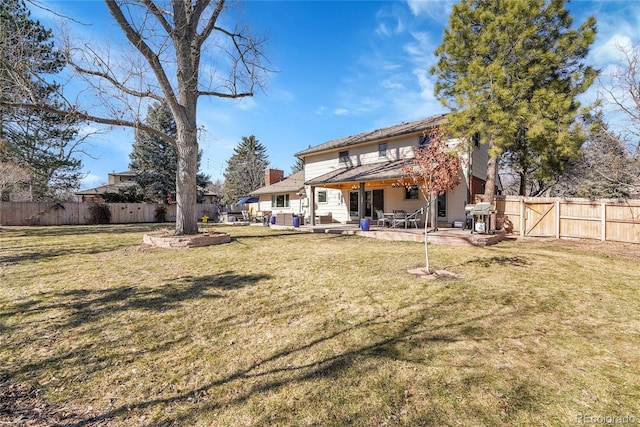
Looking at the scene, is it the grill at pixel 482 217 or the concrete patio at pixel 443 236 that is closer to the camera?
the concrete patio at pixel 443 236

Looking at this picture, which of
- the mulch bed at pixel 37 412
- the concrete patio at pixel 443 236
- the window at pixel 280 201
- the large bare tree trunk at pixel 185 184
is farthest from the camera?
the window at pixel 280 201

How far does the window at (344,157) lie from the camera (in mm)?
18969

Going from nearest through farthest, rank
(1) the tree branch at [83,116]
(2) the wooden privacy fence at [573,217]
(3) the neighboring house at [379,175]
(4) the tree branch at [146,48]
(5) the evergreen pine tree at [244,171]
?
(1) the tree branch at [83,116] → (4) the tree branch at [146,48] → (2) the wooden privacy fence at [573,217] → (3) the neighboring house at [379,175] → (5) the evergreen pine tree at [244,171]

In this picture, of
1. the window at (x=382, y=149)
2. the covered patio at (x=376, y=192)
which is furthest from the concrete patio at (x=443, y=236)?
the window at (x=382, y=149)

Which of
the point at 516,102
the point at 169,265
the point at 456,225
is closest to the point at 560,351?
the point at 169,265

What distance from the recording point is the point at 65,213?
22109mm

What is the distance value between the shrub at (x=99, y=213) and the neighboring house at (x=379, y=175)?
17.5 meters

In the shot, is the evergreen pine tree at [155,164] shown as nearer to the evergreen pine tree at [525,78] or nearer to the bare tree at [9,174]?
the bare tree at [9,174]

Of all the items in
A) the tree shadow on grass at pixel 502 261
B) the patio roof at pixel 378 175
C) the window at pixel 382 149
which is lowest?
the tree shadow on grass at pixel 502 261

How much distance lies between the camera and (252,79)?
1211 cm

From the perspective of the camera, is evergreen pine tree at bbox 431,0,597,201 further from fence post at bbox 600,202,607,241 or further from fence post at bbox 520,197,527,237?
fence post at bbox 600,202,607,241

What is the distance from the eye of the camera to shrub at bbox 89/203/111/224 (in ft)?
76.8

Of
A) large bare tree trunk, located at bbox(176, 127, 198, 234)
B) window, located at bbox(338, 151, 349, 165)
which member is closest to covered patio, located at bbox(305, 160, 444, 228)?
window, located at bbox(338, 151, 349, 165)

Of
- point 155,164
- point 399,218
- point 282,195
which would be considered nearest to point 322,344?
point 399,218
